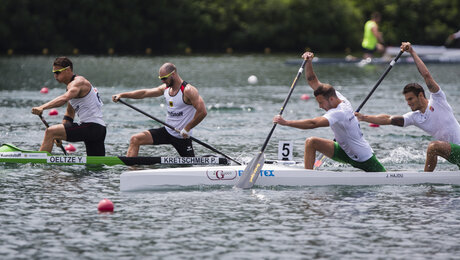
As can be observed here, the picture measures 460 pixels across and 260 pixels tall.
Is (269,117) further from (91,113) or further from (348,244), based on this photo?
(348,244)

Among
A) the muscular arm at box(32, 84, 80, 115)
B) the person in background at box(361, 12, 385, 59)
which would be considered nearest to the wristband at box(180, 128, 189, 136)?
the muscular arm at box(32, 84, 80, 115)

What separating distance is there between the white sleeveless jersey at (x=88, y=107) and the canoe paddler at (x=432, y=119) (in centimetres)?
419

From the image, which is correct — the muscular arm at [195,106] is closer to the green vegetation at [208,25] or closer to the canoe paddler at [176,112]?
the canoe paddler at [176,112]

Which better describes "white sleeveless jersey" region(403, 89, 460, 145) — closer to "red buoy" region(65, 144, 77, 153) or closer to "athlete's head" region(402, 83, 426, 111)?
"athlete's head" region(402, 83, 426, 111)

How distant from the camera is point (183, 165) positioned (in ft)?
46.6

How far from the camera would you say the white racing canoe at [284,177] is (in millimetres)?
12820

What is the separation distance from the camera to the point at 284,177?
1296 cm

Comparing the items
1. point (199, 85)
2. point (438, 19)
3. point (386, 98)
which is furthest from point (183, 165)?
point (438, 19)

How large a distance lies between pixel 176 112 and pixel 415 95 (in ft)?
12.2

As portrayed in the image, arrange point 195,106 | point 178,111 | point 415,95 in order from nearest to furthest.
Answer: point 415,95, point 195,106, point 178,111

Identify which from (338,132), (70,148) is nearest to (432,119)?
(338,132)

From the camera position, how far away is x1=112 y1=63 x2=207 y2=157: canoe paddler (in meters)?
13.8

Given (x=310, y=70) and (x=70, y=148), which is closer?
(x=310, y=70)

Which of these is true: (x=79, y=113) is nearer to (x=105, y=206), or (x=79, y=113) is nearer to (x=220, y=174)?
(x=220, y=174)
